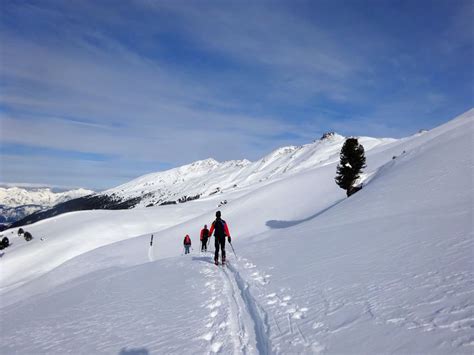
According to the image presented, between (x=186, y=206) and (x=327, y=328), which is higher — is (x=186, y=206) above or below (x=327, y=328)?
above

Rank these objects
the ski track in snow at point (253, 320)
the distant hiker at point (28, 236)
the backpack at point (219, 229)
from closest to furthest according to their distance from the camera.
Answer: the ski track in snow at point (253, 320) < the backpack at point (219, 229) < the distant hiker at point (28, 236)

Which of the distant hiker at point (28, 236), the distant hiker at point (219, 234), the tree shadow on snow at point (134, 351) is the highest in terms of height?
the distant hiker at point (28, 236)

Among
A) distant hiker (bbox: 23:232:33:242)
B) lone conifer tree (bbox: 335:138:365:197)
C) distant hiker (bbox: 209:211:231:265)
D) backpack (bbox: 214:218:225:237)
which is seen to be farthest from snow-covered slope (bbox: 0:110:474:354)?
distant hiker (bbox: 23:232:33:242)

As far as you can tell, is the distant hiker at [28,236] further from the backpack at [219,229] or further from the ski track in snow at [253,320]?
the ski track in snow at [253,320]

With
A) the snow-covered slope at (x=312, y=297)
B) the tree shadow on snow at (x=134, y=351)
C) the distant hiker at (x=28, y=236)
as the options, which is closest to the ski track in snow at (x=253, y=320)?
the snow-covered slope at (x=312, y=297)

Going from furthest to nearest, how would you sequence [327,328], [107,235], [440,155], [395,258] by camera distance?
[107,235]
[440,155]
[395,258]
[327,328]

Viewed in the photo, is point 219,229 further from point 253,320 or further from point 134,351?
point 134,351

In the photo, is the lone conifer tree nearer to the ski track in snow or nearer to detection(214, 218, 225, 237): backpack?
detection(214, 218, 225, 237): backpack

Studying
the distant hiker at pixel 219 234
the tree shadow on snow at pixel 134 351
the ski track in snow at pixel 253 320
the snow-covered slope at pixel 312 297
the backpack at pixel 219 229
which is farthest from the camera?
the backpack at pixel 219 229

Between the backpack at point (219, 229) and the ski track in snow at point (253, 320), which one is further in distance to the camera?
the backpack at point (219, 229)

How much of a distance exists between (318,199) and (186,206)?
116 feet

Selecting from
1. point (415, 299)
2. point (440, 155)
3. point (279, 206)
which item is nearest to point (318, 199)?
point (279, 206)

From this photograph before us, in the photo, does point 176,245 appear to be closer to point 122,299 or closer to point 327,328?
point 122,299

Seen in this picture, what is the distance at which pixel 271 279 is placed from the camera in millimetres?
11914
